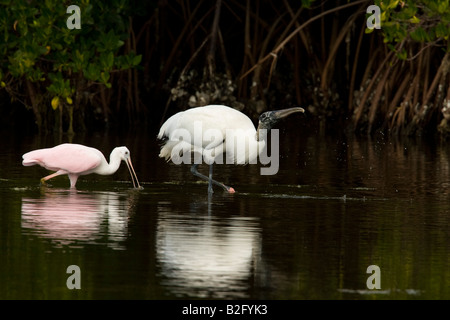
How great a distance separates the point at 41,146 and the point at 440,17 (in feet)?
17.2

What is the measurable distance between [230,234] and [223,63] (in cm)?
1222

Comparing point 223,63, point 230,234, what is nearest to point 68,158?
point 230,234

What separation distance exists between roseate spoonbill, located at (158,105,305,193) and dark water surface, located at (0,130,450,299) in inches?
12.4

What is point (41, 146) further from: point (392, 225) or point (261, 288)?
point (261, 288)

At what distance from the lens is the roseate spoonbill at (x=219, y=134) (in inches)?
452

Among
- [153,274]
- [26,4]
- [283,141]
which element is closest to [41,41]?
[26,4]

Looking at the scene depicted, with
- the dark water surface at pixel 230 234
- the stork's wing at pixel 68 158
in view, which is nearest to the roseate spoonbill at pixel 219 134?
the dark water surface at pixel 230 234

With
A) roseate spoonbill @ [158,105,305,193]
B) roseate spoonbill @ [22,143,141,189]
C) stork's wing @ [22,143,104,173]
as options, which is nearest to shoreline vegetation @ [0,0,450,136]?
roseate spoonbill @ [158,105,305,193]

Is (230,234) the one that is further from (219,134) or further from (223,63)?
(223,63)

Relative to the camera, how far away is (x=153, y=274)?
22.7ft

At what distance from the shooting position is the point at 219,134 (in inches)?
453

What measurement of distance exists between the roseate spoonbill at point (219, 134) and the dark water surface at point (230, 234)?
1.03 feet

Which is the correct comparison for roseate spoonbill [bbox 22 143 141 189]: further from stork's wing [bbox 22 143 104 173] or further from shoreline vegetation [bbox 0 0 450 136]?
shoreline vegetation [bbox 0 0 450 136]

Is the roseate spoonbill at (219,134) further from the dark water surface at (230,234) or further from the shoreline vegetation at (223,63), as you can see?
the shoreline vegetation at (223,63)
